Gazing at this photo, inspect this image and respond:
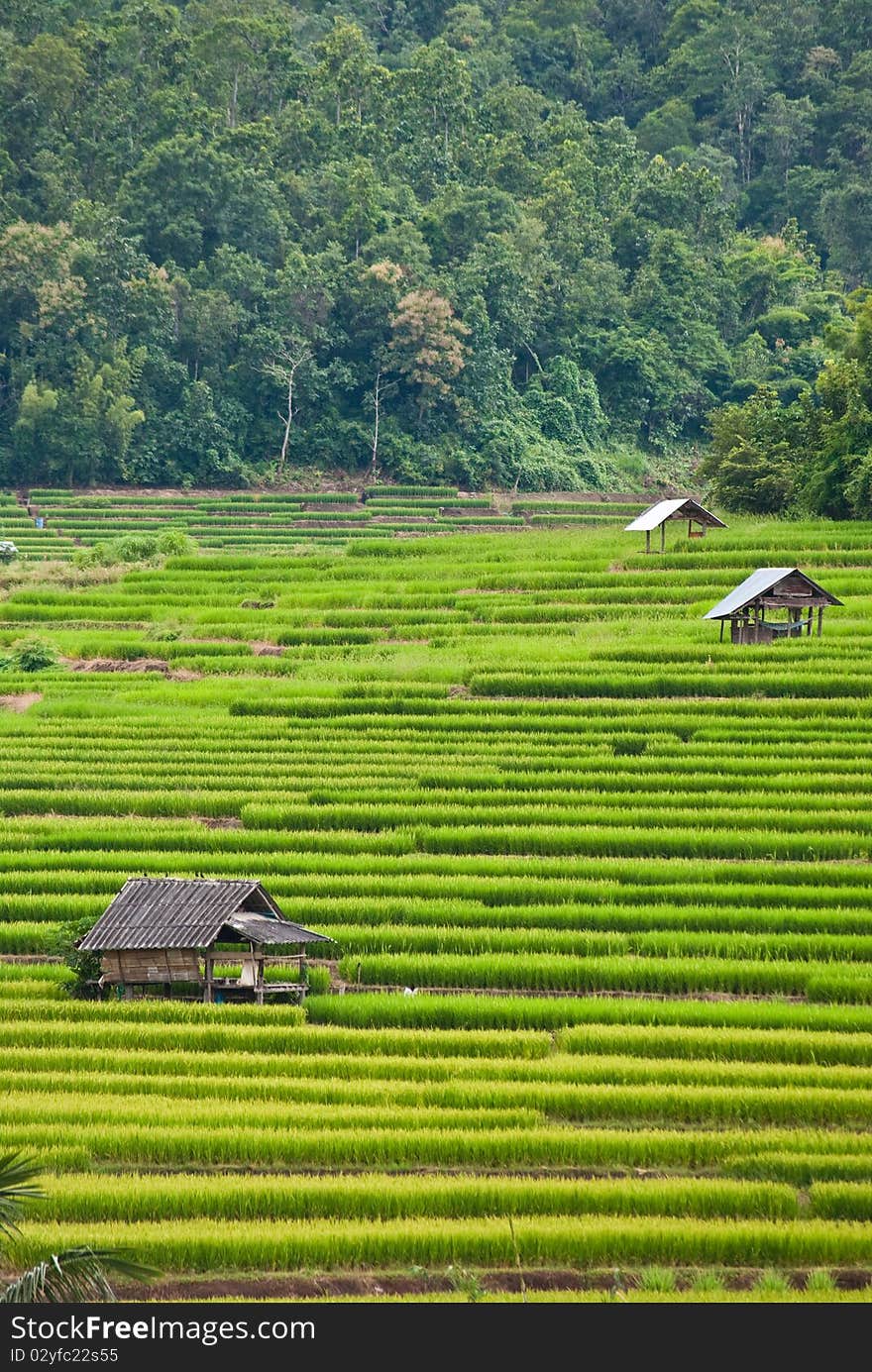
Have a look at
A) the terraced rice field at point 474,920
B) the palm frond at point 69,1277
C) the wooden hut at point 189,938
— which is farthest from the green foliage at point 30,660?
the palm frond at point 69,1277

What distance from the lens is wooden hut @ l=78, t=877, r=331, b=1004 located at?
20.2 metres

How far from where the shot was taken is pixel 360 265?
66.2 meters

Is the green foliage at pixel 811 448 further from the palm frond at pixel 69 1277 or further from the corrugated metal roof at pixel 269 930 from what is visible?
the palm frond at pixel 69 1277

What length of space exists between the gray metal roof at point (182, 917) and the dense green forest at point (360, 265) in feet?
108

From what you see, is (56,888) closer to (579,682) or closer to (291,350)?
(579,682)

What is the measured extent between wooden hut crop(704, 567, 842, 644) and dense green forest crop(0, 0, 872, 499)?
1726 centimetres

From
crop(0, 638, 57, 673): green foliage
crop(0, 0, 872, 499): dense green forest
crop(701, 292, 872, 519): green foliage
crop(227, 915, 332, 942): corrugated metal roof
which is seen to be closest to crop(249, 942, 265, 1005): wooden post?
crop(227, 915, 332, 942): corrugated metal roof

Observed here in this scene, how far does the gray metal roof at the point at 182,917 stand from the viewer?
20.2 metres

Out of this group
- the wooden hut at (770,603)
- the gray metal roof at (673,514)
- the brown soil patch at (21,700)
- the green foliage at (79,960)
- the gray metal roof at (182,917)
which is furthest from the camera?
the gray metal roof at (673,514)

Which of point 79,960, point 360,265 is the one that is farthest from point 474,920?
point 360,265

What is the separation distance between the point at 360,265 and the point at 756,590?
3700cm

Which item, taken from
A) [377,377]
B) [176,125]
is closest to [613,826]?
[377,377]

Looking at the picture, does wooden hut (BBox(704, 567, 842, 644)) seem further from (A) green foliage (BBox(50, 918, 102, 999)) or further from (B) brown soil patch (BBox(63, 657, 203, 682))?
(A) green foliage (BBox(50, 918, 102, 999))

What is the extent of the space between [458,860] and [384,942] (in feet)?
10.5
